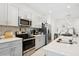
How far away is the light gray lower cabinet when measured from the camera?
84.0 inches

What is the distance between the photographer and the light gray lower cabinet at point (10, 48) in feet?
7.00

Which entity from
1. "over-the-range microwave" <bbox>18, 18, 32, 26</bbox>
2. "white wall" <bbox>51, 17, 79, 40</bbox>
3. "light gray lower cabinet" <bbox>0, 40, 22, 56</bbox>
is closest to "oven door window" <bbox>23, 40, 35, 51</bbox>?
"light gray lower cabinet" <bbox>0, 40, 22, 56</bbox>

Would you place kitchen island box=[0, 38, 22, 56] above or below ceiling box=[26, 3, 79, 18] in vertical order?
below

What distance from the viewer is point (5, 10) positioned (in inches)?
104

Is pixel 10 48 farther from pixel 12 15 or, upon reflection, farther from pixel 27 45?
pixel 12 15

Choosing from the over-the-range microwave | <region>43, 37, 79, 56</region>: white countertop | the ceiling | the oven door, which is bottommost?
the oven door

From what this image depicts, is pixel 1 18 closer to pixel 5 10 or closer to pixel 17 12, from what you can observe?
pixel 5 10

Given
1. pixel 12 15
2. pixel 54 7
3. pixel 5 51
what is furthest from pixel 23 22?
pixel 54 7

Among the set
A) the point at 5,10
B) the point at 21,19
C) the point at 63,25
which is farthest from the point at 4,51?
the point at 63,25

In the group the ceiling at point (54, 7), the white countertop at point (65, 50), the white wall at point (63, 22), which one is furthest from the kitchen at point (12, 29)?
the white wall at point (63, 22)

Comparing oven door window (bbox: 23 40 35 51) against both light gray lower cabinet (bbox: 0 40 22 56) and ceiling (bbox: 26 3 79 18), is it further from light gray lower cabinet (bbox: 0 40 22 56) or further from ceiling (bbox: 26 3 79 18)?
ceiling (bbox: 26 3 79 18)

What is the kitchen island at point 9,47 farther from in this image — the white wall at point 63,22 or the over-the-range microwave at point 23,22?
the white wall at point 63,22

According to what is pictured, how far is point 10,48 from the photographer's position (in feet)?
7.63

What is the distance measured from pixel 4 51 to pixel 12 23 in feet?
3.68
